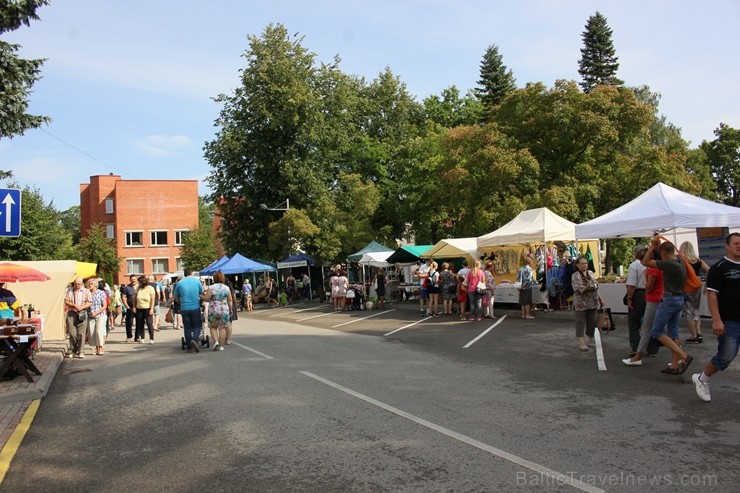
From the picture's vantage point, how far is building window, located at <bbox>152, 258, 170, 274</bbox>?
66688mm

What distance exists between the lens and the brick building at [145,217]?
6550 cm

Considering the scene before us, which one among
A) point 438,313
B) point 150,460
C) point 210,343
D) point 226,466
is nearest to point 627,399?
point 226,466

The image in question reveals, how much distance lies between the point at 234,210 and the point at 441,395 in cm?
3665

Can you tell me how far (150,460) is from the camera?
5.47 m

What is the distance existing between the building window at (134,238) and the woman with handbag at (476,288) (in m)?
56.2

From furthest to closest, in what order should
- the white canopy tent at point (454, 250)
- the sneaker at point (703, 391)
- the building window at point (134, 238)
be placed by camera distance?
the building window at point (134, 238)
the white canopy tent at point (454, 250)
the sneaker at point (703, 391)

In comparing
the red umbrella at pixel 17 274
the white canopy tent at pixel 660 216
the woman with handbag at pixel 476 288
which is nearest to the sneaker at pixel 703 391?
the white canopy tent at pixel 660 216

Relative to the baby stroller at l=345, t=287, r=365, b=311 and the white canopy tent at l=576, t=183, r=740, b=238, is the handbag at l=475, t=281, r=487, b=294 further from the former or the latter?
the baby stroller at l=345, t=287, r=365, b=311

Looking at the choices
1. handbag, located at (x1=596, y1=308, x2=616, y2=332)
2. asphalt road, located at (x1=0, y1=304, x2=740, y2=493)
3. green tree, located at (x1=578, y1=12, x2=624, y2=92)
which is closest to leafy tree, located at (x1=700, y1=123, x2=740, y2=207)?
green tree, located at (x1=578, y1=12, x2=624, y2=92)

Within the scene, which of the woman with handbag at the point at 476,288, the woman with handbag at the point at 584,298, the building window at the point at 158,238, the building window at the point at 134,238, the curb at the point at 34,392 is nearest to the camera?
the curb at the point at 34,392

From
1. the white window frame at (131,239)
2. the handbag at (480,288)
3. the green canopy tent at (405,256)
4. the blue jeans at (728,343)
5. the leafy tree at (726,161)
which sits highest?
the leafy tree at (726,161)

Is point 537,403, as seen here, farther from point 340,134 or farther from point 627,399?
point 340,134

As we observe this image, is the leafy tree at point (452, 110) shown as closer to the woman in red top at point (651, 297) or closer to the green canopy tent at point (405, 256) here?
the green canopy tent at point (405, 256)

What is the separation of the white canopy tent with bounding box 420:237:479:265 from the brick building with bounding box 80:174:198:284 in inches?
1935
